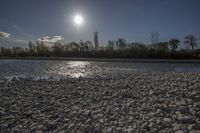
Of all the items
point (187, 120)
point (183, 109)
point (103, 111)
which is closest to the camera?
point (187, 120)

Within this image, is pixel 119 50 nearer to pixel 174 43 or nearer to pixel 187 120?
pixel 174 43

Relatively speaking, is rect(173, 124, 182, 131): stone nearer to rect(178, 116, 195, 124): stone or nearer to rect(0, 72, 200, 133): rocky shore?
rect(0, 72, 200, 133): rocky shore

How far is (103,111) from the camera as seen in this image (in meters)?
3.07

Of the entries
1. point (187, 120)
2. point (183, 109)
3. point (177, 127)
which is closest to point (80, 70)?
point (183, 109)

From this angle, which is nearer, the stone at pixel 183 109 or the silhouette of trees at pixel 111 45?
the stone at pixel 183 109

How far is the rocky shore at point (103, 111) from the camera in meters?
2.50

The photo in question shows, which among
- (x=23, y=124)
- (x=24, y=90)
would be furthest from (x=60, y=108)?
(x=24, y=90)

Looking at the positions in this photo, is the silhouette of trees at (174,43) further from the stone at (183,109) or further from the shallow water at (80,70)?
the stone at (183,109)

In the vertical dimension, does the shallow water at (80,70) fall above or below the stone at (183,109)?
above

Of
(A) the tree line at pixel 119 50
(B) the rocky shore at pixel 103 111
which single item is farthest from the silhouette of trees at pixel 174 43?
(B) the rocky shore at pixel 103 111

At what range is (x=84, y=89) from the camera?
4.70m

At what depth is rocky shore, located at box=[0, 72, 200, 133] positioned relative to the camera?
2.50m

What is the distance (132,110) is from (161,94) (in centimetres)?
116

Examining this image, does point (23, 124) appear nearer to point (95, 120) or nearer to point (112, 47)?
point (95, 120)
